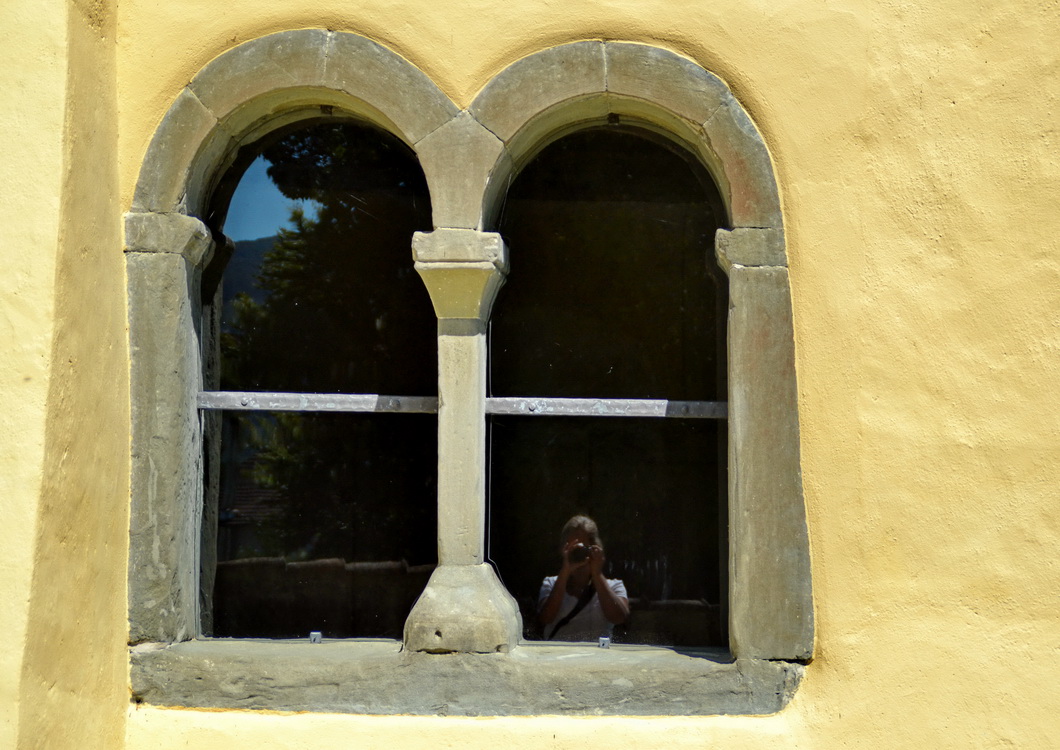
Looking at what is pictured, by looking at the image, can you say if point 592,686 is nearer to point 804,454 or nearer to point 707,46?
point 804,454

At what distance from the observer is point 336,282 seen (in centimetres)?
266

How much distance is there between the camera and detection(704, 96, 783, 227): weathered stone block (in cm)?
241

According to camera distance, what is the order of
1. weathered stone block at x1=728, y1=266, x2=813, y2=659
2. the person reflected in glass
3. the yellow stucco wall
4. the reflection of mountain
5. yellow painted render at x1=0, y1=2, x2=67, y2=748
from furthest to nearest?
the reflection of mountain → the person reflected in glass → weathered stone block at x1=728, y1=266, x2=813, y2=659 → the yellow stucco wall → yellow painted render at x1=0, y1=2, x2=67, y2=748

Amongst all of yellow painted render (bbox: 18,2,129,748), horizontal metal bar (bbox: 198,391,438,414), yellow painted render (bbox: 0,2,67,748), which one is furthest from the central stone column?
yellow painted render (bbox: 0,2,67,748)

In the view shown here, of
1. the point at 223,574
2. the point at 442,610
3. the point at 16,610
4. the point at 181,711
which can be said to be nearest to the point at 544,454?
the point at 442,610

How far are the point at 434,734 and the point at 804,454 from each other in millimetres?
1119

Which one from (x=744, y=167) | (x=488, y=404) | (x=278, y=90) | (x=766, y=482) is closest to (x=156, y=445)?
(x=488, y=404)

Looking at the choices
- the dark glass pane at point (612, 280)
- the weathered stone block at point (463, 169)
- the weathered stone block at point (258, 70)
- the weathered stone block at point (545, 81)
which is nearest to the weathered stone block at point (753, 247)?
the dark glass pane at point (612, 280)

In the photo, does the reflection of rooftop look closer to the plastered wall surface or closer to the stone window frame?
the stone window frame

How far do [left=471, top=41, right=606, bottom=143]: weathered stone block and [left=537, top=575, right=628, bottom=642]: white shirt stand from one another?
122 centimetres

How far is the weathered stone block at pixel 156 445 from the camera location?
8.09 feet

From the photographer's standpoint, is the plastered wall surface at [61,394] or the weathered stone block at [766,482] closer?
the plastered wall surface at [61,394]

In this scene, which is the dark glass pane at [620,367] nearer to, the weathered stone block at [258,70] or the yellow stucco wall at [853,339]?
the yellow stucco wall at [853,339]

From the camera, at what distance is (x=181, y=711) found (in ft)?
8.02
